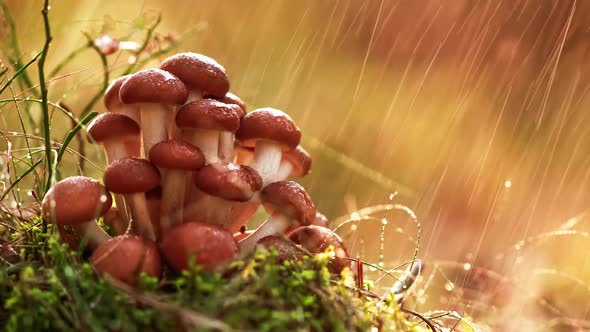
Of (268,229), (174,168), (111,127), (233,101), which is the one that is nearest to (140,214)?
(174,168)

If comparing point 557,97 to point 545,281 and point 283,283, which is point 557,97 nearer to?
point 545,281

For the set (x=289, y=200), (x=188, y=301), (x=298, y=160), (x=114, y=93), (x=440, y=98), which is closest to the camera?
(x=188, y=301)

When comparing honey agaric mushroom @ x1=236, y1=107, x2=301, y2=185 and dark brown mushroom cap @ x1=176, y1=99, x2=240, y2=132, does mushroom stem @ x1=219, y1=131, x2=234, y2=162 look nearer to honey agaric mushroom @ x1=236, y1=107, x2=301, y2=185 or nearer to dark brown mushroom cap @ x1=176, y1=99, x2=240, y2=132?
honey agaric mushroom @ x1=236, y1=107, x2=301, y2=185

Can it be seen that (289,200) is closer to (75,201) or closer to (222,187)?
(222,187)

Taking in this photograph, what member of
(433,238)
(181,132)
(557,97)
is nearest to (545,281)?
(433,238)

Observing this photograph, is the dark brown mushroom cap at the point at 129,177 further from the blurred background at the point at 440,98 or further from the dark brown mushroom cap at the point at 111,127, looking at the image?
the blurred background at the point at 440,98
